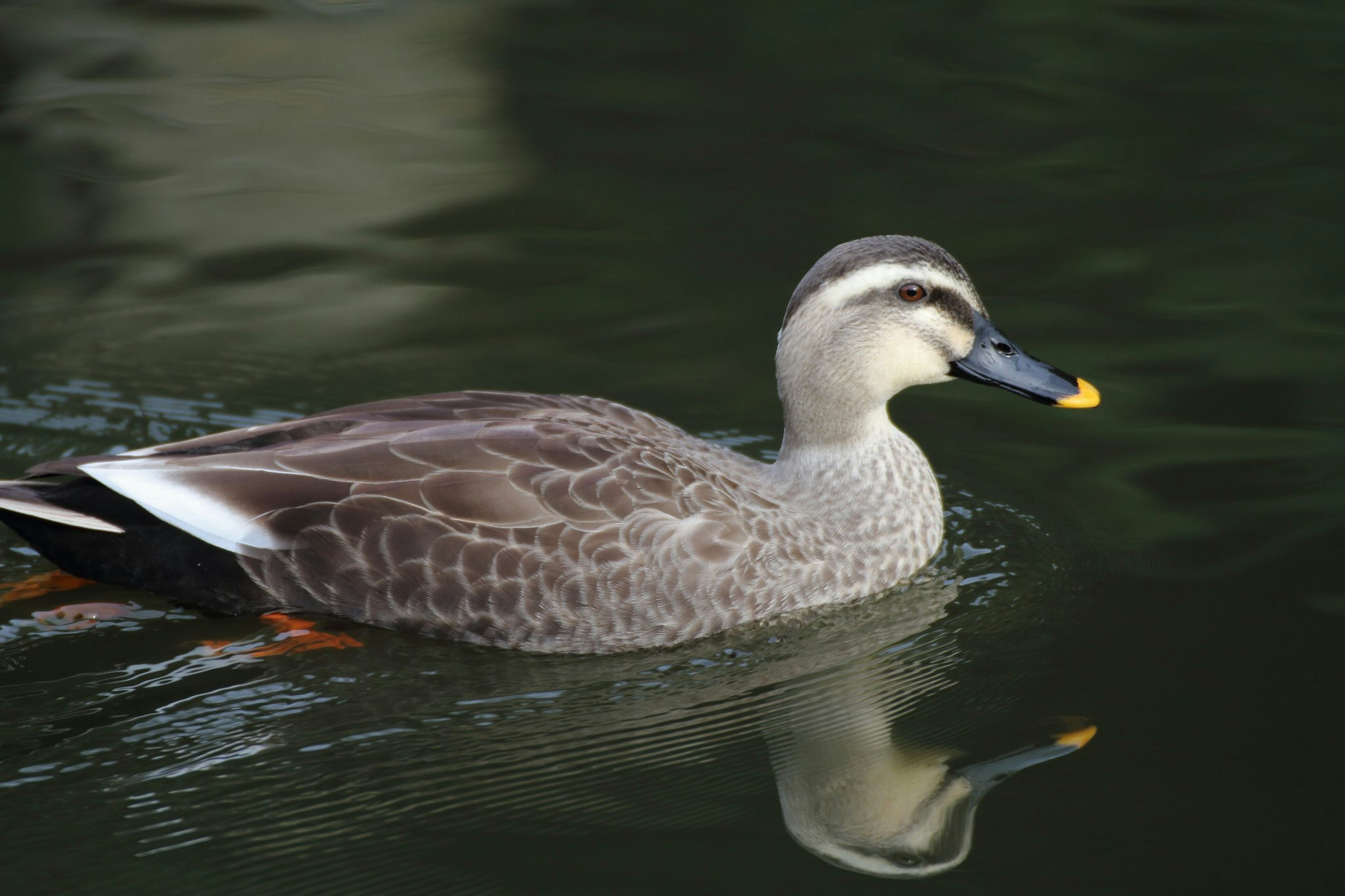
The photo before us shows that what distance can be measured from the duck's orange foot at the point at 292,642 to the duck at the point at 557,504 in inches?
2.4

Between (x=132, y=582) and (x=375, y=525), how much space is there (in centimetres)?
112

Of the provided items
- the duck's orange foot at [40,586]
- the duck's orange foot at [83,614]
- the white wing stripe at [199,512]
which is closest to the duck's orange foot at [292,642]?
the white wing stripe at [199,512]

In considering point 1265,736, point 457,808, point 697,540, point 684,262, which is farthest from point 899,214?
point 457,808

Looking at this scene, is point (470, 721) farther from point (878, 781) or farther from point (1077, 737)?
point (1077, 737)

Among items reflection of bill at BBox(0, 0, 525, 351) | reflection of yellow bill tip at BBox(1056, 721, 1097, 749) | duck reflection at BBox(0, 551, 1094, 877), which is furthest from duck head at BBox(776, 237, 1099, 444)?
reflection of bill at BBox(0, 0, 525, 351)

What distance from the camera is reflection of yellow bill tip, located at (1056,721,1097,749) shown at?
5227 mm

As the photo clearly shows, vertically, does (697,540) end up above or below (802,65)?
below

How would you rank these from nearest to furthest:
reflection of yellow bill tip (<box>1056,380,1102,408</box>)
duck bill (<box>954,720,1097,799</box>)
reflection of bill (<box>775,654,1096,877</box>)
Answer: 1. reflection of bill (<box>775,654,1096,877</box>)
2. duck bill (<box>954,720,1097,799</box>)
3. reflection of yellow bill tip (<box>1056,380,1102,408</box>)

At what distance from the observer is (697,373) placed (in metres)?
8.44

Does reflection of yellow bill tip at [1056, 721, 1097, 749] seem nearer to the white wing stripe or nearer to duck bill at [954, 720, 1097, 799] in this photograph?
duck bill at [954, 720, 1097, 799]

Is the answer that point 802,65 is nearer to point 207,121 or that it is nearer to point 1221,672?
point 207,121

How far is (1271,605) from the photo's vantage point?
6.11 meters

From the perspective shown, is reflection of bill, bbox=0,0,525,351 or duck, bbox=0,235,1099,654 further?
reflection of bill, bbox=0,0,525,351

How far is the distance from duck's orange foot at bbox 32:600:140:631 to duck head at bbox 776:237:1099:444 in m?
2.82
